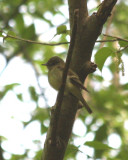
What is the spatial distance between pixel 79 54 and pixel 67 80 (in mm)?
812

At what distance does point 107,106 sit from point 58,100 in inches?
133

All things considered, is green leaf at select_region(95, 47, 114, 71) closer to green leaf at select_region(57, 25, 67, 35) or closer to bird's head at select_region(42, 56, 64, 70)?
green leaf at select_region(57, 25, 67, 35)

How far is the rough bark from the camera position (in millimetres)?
2566

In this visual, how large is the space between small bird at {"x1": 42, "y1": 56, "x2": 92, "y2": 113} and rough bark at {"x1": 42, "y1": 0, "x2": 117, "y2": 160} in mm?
83

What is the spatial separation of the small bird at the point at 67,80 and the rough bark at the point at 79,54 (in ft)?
0.27

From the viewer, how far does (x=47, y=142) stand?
257 centimetres

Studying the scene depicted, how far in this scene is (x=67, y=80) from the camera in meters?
3.46

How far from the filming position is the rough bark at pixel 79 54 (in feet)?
8.42

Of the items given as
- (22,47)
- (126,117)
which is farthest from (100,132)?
(126,117)

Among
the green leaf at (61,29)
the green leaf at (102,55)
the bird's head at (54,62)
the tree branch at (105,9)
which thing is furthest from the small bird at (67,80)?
the tree branch at (105,9)

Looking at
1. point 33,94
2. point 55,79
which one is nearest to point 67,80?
point 55,79

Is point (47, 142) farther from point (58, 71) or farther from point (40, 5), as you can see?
point (40, 5)

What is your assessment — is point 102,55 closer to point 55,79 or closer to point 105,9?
point 105,9

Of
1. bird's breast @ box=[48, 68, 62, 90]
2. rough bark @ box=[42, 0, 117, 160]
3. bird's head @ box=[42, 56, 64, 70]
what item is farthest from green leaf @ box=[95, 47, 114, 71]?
bird's head @ box=[42, 56, 64, 70]
